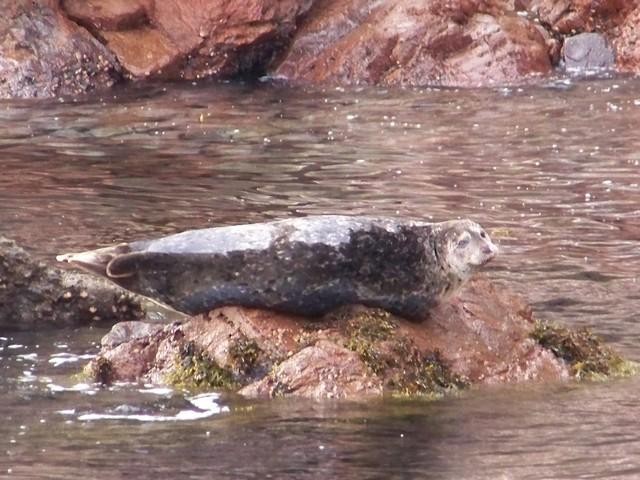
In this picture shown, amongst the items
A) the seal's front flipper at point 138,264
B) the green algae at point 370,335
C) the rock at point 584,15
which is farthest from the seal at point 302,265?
the rock at point 584,15

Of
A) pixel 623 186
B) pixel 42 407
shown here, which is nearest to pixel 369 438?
pixel 42 407

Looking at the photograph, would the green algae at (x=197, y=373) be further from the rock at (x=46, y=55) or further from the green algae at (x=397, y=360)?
the rock at (x=46, y=55)

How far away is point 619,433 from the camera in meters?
5.59

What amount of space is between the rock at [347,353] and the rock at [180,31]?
1328 centimetres

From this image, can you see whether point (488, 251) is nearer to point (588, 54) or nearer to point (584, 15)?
point (588, 54)

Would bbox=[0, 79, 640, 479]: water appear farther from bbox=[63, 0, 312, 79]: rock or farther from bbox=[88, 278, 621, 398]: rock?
bbox=[63, 0, 312, 79]: rock

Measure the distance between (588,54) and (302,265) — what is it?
13498 mm

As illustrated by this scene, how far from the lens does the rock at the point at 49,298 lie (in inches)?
308

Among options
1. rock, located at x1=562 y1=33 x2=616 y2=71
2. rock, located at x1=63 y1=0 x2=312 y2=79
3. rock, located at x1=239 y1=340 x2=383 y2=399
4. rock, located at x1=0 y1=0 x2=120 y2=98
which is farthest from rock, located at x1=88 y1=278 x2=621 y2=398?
rock, located at x1=63 y1=0 x2=312 y2=79

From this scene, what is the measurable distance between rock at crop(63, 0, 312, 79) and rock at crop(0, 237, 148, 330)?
11843 mm

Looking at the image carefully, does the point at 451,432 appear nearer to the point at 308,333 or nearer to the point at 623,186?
the point at 308,333

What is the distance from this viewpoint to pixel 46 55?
18859mm

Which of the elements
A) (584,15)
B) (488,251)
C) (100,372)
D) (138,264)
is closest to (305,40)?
(584,15)

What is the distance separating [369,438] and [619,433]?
91 cm
